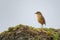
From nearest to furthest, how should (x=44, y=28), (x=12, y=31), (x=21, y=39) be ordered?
1. (x=21, y=39)
2. (x=12, y=31)
3. (x=44, y=28)

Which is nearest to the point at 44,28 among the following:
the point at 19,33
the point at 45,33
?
the point at 45,33

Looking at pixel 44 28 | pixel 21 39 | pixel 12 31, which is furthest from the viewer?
pixel 44 28

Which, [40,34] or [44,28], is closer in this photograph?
[40,34]

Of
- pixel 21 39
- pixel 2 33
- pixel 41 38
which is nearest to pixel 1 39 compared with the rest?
pixel 2 33

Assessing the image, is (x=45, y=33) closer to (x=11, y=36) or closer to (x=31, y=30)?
(x=31, y=30)

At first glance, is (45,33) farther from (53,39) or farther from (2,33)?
(2,33)

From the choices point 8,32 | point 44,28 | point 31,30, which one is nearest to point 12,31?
point 8,32

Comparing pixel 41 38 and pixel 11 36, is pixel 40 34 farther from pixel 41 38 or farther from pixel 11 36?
pixel 11 36

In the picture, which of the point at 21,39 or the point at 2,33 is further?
the point at 2,33

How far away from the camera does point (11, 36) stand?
892cm

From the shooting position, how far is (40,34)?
29.6 feet

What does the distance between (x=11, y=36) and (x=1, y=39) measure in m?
0.50

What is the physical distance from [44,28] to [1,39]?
188 cm

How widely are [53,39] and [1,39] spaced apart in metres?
1.97
